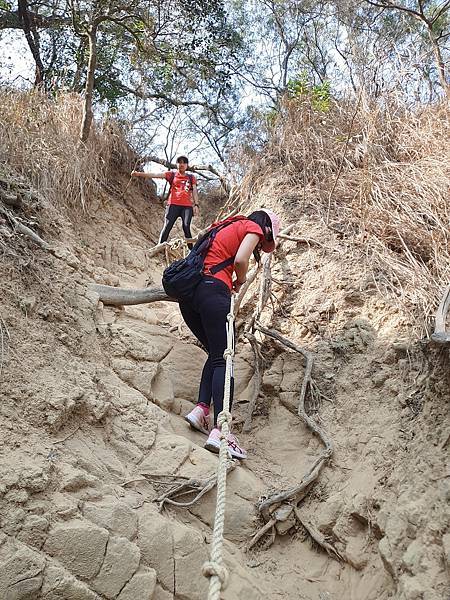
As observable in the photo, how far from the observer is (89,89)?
A: 5812 millimetres

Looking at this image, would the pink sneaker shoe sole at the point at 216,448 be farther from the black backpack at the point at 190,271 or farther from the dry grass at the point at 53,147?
the dry grass at the point at 53,147

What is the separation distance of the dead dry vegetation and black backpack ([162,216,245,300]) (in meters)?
0.49

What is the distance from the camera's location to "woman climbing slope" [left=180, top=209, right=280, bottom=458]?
3.62m

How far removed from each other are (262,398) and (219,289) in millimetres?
989

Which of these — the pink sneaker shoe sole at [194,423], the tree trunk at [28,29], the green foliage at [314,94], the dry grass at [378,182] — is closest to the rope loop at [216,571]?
the pink sneaker shoe sole at [194,423]

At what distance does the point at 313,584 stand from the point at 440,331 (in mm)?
1495


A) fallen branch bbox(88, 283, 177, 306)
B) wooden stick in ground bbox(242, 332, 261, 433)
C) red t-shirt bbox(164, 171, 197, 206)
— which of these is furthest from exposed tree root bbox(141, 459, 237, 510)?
red t-shirt bbox(164, 171, 197, 206)

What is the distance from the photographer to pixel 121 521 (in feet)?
8.32

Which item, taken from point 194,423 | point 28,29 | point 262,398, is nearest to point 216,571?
point 194,423

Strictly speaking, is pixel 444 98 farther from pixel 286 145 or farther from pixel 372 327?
pixel 372 327

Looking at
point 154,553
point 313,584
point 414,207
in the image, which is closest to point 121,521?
point 154,553

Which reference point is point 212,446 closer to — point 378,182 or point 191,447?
point 191,447

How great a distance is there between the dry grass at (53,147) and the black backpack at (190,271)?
173 centimetres

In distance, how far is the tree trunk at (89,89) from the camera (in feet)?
19.2
